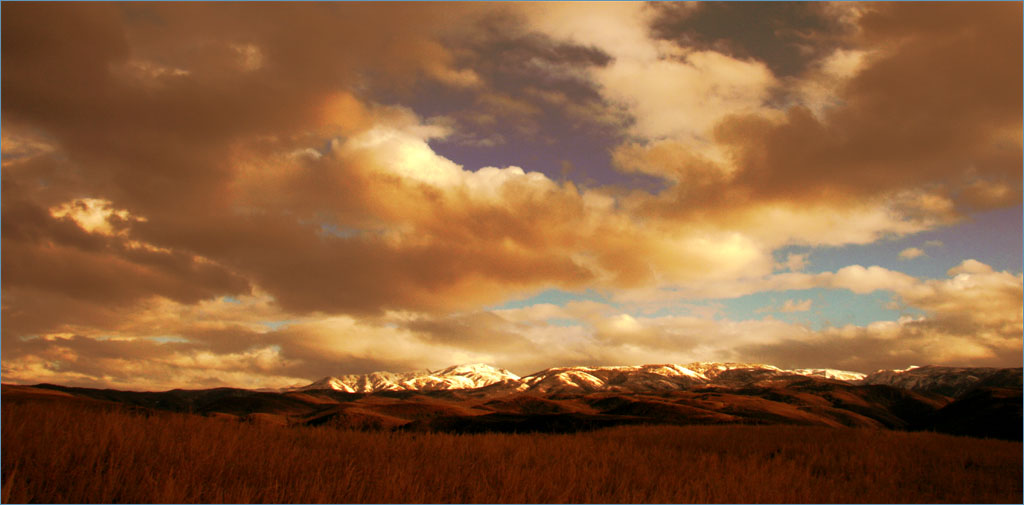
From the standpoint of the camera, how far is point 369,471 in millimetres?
8750

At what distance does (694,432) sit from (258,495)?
1950 centimetres

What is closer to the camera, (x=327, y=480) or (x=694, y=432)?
(x=327, y=480)

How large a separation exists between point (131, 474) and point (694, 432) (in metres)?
20.4

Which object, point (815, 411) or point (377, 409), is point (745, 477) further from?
point (815, 411)

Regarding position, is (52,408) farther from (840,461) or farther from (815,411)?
(815,411)

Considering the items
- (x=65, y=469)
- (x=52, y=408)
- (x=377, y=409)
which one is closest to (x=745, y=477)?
(x=65, y=469)

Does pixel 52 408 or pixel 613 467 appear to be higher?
pixel 52 408

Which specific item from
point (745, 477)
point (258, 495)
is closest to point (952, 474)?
point (745, 477)

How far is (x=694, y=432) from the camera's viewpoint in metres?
23.4

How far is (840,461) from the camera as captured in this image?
15641 millimetres

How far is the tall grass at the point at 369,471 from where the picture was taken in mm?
7098

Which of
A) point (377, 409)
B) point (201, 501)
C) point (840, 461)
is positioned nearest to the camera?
point (201, 501)

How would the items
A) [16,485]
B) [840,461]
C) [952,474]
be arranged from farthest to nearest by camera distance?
[840,461], [952,474], [16,485]

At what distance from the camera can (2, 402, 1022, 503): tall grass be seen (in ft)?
23.3
